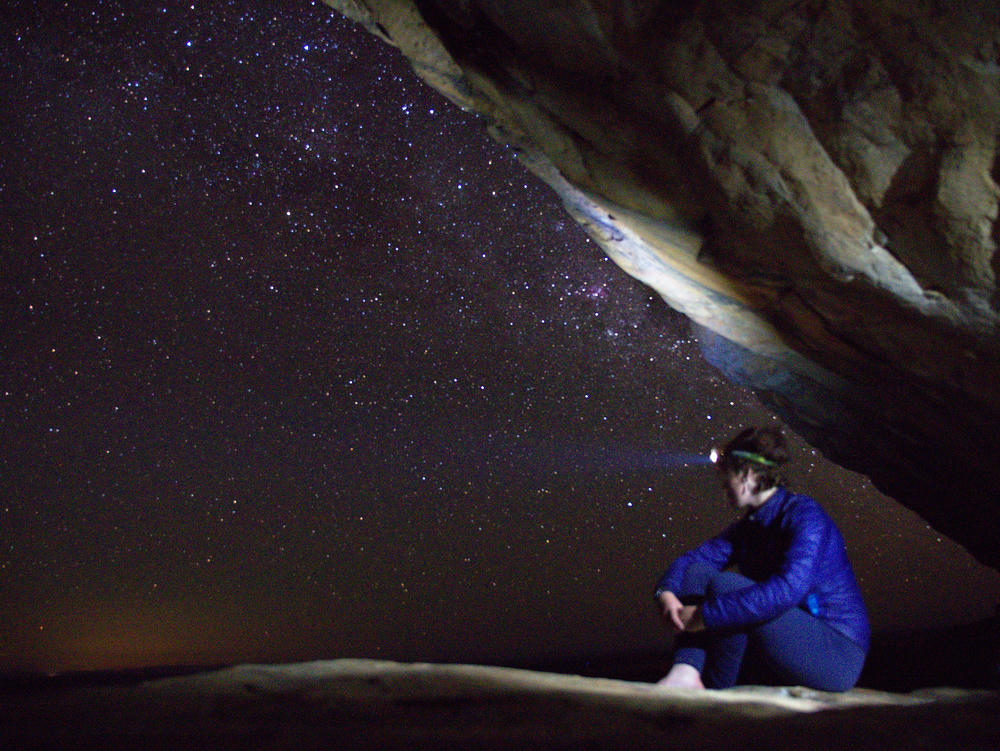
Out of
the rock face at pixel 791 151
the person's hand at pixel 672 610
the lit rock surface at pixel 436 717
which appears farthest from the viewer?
the person's hand at pixel 672 610

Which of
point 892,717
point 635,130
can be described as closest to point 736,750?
point 892,717

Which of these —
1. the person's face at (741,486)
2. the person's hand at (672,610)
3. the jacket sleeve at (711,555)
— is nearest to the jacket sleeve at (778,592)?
the person's hand at (672,610)

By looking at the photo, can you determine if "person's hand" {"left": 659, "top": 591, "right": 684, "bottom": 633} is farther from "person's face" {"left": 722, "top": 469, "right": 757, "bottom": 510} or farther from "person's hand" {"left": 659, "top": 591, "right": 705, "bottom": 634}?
"person's face" {"left": 722, "top": 469, "right": 757, "bottom": 510}

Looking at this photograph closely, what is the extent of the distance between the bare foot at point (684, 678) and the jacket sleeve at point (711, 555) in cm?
45

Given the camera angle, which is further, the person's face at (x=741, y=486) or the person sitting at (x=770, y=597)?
the person's face at (x=741, y=486)

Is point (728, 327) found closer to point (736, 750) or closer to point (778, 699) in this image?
point (778, 699)

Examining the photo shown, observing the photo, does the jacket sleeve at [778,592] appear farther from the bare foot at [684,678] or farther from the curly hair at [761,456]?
the curly hair at [761,456]

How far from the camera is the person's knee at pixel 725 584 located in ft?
8.27

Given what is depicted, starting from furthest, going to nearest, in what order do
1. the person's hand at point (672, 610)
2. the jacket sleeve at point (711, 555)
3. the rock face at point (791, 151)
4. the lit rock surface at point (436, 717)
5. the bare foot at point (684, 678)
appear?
the jacket sleeve at point (711, 555) < the person's hand at point (672, 610) < the bare foot at point (684, 678) < the rock face at point (791, 151) < the lit rock surface at point (436, 717)

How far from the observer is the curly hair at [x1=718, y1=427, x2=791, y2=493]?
2803mm

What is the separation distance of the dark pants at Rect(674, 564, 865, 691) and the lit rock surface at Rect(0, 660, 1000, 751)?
36 centimetres

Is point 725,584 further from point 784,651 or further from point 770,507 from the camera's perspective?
point 770,507

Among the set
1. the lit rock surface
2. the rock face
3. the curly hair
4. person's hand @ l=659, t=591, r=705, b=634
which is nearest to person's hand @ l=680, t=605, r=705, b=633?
person's hand @ l=659, t=591, r=705, b=634

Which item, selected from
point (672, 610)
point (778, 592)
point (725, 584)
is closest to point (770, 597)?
point (778, 592)
